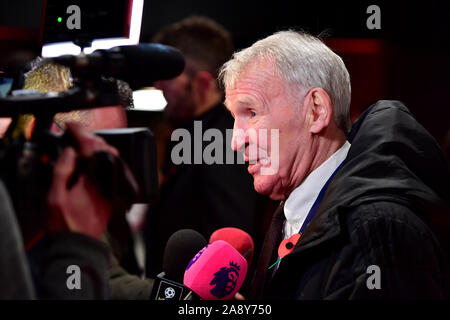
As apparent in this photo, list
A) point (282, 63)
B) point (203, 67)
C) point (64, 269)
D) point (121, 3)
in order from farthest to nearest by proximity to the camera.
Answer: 1. point (203, 67)
2. point (282, 63)
3. point (121, 3)
4. point (64, 269)

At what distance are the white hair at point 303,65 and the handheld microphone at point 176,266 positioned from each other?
0.53 metres

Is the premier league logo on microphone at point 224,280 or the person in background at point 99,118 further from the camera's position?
the premier league logo on microphone at point 224,280

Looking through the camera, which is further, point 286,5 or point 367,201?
point 286,5

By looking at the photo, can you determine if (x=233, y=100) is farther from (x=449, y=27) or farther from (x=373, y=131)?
(x=449, y=27)

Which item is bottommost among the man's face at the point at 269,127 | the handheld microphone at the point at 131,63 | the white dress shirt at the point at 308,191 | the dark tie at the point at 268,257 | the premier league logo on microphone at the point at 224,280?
the dark tie at the point at 268,257

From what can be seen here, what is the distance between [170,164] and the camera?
92.6 inches

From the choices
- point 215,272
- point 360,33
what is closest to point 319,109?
point 215,272

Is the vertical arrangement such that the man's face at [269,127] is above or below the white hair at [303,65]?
below

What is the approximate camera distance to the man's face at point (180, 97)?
225 cm

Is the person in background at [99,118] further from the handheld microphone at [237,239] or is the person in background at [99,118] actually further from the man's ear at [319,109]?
the man's ear at [319,109]

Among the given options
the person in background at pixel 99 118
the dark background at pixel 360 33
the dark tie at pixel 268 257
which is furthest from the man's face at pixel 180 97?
the person in background at pixel 99 118

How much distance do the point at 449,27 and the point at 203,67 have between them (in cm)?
168

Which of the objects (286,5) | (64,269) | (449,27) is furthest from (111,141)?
(449,27)

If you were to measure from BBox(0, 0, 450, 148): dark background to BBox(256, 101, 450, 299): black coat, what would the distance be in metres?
0.76
